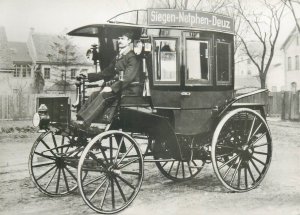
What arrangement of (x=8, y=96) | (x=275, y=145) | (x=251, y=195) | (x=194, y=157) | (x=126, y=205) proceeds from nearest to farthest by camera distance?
(x=126, y=205) → (x=251, y=195) → (x=194, y=157) → (x=275, y=145) → (x=8, y=96)

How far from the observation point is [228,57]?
4.20 metres

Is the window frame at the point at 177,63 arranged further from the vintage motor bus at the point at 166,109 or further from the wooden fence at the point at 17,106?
the wooden fence at the point at 17,106

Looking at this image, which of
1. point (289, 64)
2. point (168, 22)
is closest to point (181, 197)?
point (168, 22)

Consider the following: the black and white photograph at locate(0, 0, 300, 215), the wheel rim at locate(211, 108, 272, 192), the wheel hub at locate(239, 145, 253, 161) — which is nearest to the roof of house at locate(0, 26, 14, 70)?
the black and white photograph at locate(0, 0, 300, 215)

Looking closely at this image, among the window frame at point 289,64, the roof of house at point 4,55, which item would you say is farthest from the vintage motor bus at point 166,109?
the window frame at point 289,64

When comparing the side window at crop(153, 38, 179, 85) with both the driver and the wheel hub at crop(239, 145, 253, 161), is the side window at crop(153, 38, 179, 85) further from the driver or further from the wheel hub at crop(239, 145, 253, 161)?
the wheel hub at crop(239, 145, 253, 161)

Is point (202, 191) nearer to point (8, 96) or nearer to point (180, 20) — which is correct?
point (180, 20)

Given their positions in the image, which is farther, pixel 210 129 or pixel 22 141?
pixel 22 141

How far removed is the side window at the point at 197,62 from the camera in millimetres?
3899

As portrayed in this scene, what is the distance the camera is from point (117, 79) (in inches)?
152

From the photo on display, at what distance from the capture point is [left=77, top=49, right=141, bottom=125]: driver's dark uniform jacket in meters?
3.49

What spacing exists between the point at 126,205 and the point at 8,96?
7.43 m

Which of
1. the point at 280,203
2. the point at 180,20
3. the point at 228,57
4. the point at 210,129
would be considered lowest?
→ the point at 280,203

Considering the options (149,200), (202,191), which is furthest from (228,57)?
(149,200)
